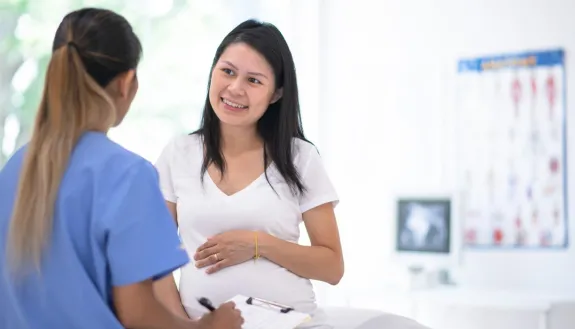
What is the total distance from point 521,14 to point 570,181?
0.85 metres

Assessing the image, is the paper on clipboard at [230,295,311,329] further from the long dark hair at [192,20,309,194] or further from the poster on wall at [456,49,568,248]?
the poster on wall at [456,49,568,248]

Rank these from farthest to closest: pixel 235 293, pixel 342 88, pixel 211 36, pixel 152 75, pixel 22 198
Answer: pixel 342 88 → pixel 211 36 → pixel 152 75 → pixel 235 293 → pixel 22 198

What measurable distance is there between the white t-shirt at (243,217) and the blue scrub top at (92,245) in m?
0.52

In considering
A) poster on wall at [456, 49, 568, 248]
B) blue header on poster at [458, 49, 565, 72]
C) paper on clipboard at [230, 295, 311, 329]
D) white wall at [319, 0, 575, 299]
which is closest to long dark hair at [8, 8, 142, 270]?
paper on clipboard at [230, 295, 311, 329]

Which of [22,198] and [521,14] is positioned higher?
[521,14]

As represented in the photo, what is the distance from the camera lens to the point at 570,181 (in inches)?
156

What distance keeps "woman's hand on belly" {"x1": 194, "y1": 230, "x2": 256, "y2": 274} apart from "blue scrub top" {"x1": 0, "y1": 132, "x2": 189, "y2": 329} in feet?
1.58

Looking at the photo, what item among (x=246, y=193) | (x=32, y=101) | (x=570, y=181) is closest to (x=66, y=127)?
(x=246, y=193)

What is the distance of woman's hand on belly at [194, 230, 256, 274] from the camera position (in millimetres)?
1769

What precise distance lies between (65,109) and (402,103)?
10.8 feet

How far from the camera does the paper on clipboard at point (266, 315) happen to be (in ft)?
5.18

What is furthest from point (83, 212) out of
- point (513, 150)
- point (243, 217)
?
point (513, 150)

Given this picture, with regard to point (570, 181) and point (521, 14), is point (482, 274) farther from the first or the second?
point (521, 14)

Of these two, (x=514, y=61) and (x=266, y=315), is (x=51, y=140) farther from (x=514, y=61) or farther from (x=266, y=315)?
(x=514, y=61)
